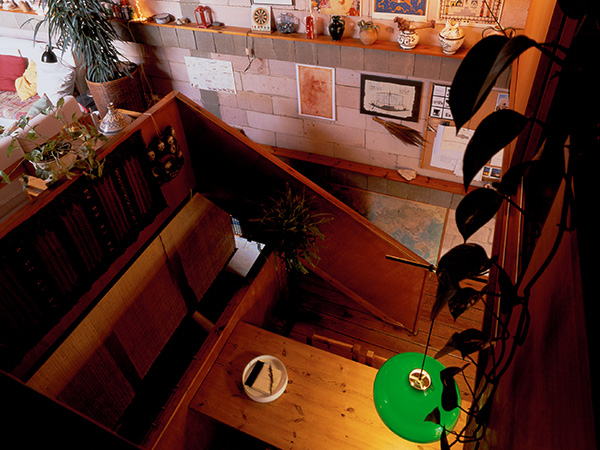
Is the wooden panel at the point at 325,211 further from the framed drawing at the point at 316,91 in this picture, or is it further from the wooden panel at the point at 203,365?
the framed drawing at the point at 316,91

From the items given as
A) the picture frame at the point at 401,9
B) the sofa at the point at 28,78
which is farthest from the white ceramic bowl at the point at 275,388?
the sofa at the point at 28,78

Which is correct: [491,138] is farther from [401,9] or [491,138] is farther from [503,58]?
[401,9]

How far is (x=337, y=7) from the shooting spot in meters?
3.60

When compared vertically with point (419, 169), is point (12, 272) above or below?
above

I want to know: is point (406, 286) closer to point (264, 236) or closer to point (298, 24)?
point (264, 236)

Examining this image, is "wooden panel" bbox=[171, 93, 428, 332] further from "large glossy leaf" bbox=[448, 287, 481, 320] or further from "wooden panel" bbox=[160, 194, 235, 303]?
"large glossy leaf" bbox=[448, 287, 481, 320]

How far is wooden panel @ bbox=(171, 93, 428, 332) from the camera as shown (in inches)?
123

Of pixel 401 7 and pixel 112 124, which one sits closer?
pixel 112 124

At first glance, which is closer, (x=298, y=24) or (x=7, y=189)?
(x=7, y=189)

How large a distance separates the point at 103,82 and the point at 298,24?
2135 mm

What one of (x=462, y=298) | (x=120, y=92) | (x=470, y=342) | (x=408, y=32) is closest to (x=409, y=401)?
(x=470, y=342)

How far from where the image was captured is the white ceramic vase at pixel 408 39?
3.35 meters

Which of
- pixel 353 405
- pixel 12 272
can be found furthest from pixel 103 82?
pixel 353 405

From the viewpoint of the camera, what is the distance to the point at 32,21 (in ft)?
16.8
